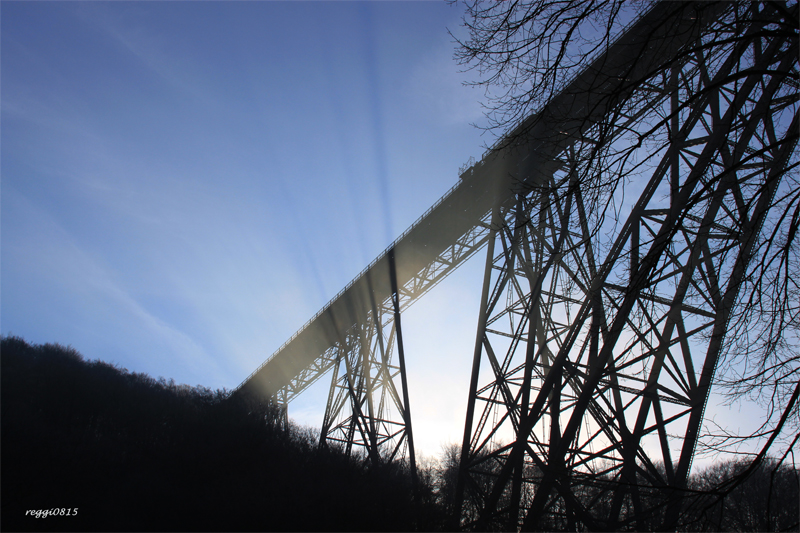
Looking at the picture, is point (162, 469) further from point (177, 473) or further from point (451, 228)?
point (451, 228)

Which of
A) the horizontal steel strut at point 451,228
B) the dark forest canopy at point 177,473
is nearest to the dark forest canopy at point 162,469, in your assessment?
the dark forest canopy at point 177,473

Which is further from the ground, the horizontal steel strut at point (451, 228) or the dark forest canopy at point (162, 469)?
the horizontal steel strut at point (451, 228)

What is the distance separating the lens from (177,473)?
11.0 meters

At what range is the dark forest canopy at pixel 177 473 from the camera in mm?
8258

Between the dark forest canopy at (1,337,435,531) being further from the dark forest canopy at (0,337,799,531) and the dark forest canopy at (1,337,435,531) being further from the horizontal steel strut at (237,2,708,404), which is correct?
the horizontal steel strut at (237,2,708,404)

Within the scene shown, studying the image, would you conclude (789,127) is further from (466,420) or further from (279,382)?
(279,382)

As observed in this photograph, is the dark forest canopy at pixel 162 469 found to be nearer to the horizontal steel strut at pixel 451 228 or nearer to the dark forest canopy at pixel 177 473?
the dark forest canopy at pixel 177 473

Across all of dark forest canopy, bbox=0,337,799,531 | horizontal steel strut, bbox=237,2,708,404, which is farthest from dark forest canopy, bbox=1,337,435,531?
horizontal steel strut, bbox=237,2,708,404

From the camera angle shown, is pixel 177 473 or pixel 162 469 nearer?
pixel 177 473

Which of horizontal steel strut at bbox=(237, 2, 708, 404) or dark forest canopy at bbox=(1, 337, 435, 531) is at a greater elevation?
horizontal steel strut at bbox=(237, 2, 708, 404)

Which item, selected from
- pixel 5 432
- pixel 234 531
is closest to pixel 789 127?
pixel 234 531

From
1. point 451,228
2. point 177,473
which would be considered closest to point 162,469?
point 177,473

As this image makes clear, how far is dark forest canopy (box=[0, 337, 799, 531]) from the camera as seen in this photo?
8.26 meters

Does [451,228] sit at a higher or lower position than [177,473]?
higher
